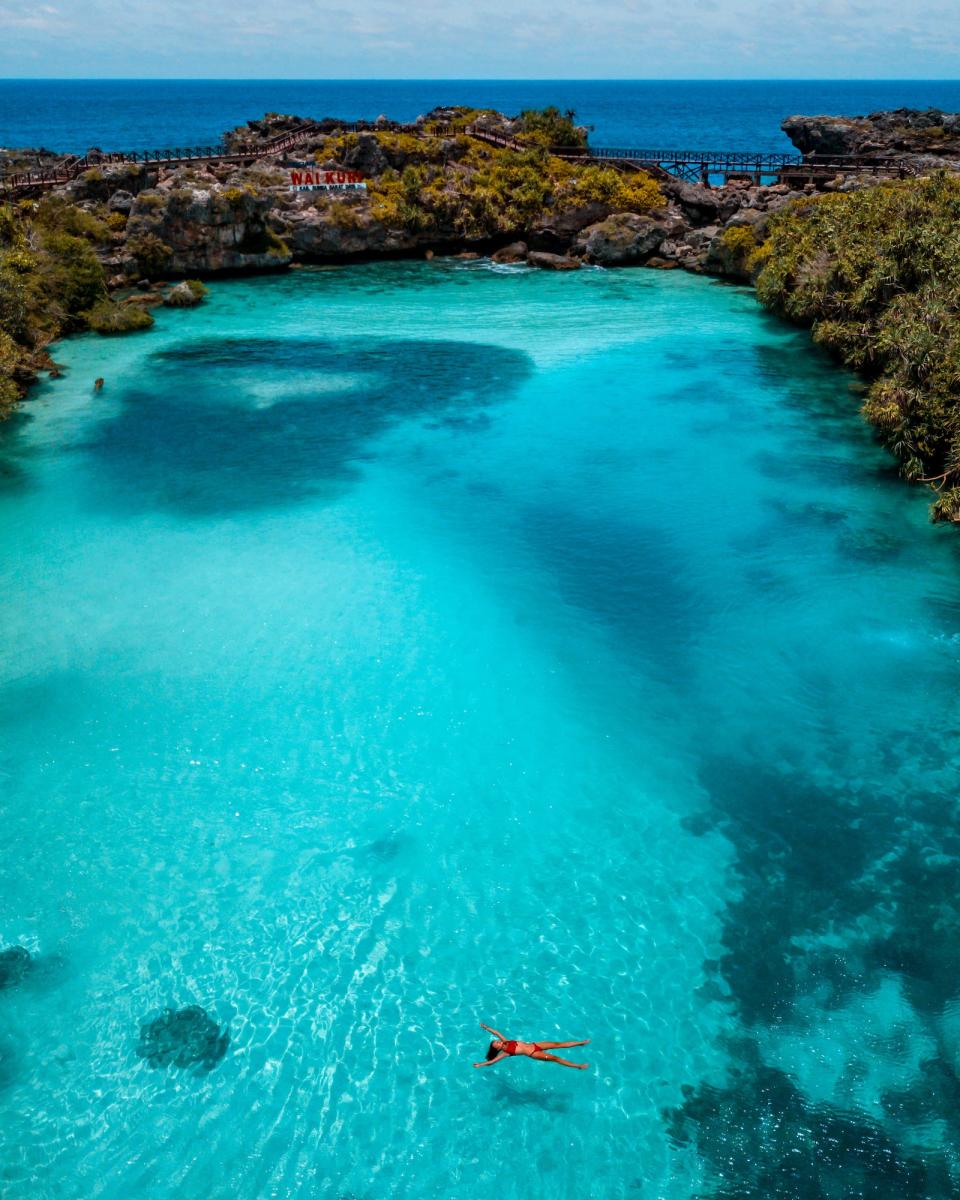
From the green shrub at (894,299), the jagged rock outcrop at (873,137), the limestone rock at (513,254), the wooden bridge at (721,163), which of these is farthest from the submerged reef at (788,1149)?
the jagged rock outcrop at (873,137)

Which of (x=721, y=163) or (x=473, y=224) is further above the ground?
(x=721, y=163)

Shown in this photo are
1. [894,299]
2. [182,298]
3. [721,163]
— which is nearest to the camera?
[894,299]

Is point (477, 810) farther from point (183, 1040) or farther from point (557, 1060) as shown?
point (183, 1040)

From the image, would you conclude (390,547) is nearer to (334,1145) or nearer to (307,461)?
(307,461)

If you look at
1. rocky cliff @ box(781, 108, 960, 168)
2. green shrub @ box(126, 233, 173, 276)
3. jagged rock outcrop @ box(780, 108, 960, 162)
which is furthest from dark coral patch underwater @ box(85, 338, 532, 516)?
jagged rock outcrop @ box(780, 108, 960, 162)

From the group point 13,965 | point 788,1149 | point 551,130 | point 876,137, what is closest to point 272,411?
point 13,965

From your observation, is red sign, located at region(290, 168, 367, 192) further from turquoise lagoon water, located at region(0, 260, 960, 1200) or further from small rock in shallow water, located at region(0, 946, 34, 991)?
small rock in shallow water, located at region(0, 946, 34, 991)
